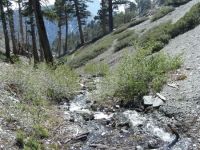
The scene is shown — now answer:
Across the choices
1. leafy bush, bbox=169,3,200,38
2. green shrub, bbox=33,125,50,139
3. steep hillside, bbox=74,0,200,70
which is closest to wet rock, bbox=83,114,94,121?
green shrub, bbox=33,125,50,139

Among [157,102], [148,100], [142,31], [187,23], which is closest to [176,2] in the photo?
[142,31]

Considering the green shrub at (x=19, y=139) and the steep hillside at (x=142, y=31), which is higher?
the steep hillside at (x=142, y=31)

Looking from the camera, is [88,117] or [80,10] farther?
[80,10]

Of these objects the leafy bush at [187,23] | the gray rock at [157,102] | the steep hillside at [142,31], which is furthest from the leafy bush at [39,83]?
the leafy bush at [187,23]

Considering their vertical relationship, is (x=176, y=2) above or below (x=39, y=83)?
above

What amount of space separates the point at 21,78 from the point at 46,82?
31.1 inches

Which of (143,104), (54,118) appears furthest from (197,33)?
(54,118)

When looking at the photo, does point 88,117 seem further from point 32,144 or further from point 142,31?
point 142,31

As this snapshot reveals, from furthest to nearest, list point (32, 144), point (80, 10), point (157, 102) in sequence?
point (80, 10), point (157, 102), point (32, 144)

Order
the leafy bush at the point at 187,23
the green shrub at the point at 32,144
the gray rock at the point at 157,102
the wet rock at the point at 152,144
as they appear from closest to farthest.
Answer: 1. the green shrub at the point at 32,144
2. the wet rock at the point at 152,144
3. the gray rock at the point at 157,102
4. the leafy bush at the point at 187,23

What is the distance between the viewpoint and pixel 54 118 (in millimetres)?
5555

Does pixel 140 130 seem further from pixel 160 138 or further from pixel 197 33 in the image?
pixel 197 33

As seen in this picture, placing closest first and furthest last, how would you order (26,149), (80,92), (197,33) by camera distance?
(26,149) → (80,92) → (197,33)

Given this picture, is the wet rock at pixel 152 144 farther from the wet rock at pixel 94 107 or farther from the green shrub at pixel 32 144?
the wet rock at pixel 94 107
